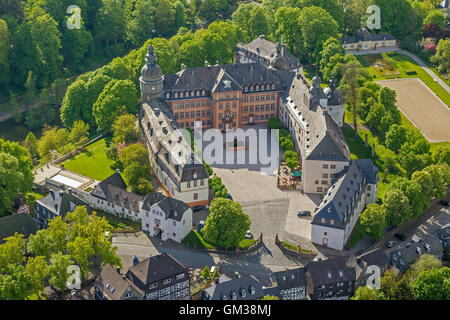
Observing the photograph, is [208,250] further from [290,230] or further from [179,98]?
[179,98]

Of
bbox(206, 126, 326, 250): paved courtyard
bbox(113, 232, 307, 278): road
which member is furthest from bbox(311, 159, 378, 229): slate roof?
bbox(113, 232, 307, 278): road

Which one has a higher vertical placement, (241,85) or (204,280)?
(241,85)

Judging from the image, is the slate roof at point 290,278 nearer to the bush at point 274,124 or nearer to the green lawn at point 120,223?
the green lawn at point 120,223

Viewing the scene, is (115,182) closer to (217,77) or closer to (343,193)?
(217,77)

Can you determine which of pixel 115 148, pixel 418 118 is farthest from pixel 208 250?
pixel 418 118

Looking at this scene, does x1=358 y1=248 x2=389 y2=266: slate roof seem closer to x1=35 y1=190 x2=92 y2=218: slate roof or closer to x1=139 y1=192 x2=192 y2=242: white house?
x1=139 y1=192 x2=192 y2=242: white house

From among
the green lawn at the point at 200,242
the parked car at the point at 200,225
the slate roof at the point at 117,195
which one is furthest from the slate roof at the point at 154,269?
the slate roof at the point at 117,195

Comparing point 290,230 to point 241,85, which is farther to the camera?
point 241,85
